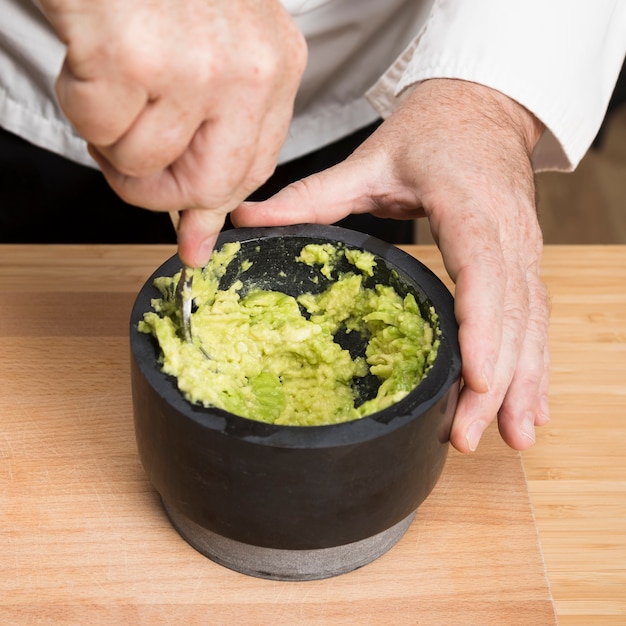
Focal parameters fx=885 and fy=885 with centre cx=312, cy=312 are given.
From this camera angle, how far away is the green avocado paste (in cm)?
104

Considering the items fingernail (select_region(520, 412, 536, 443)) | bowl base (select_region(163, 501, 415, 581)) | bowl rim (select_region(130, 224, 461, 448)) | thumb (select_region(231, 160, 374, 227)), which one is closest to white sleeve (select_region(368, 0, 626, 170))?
thumb (select_region(231, 160, 374, 227))

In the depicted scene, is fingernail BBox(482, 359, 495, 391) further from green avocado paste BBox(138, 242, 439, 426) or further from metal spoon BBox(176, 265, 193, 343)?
metal spoon BBox(176, 265, 193, 343)

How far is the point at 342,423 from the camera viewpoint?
35.3 inches

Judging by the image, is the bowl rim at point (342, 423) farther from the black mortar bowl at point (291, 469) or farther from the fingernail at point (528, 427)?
the fingernail at point (528, 427)

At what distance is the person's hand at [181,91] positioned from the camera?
2.32ft

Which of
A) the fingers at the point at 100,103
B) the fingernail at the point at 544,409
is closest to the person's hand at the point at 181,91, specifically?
the fingers at the point at 100,103

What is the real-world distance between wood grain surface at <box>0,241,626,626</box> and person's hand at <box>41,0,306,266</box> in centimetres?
42

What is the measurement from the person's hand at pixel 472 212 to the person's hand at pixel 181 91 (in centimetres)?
30

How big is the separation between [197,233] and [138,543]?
40 cm

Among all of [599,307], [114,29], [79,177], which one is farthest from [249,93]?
[79,177]

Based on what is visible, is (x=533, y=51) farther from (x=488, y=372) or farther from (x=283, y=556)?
(x=283, y=556)

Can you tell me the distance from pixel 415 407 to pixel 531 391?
284mm

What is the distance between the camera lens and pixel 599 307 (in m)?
1.44

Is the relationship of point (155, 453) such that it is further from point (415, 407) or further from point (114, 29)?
point (114, 29)
